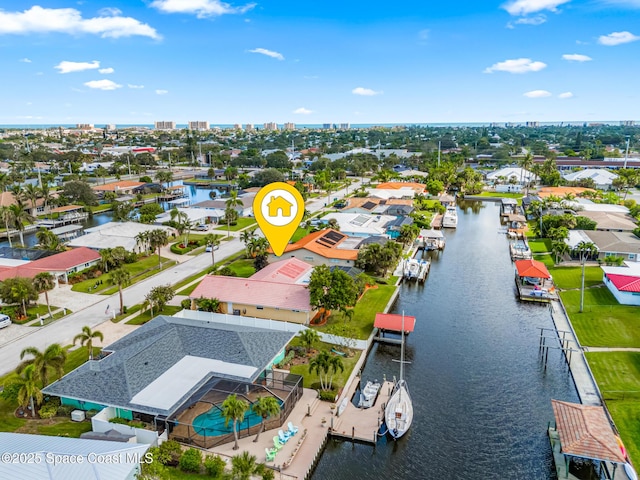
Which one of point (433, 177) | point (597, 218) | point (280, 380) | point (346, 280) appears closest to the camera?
point (280, 380)

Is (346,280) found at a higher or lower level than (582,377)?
higher

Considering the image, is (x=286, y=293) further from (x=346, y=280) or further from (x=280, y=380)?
(x=280, y=380)

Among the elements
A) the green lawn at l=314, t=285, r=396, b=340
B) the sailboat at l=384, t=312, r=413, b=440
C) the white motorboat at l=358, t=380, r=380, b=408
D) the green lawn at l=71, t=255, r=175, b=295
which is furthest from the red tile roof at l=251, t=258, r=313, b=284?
the sailboat at l=384, t=312, r=413, b=440

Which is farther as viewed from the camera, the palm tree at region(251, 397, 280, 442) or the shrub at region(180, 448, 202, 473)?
the palm tree at region(251, 397, 280, 442)

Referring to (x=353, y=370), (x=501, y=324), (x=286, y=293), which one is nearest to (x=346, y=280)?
(x=286, y=293)

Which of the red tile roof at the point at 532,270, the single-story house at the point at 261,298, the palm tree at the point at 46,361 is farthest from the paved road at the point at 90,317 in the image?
the red tile roof at the point at 532,270

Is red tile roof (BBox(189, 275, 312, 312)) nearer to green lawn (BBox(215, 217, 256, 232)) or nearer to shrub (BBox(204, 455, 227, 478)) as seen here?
shrub (BBox(204, 455, 227, 478))
